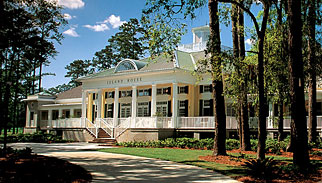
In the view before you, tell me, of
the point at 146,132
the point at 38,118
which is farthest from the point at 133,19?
the point at 146,132

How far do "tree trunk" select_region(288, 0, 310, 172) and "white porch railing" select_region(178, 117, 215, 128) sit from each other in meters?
13.3

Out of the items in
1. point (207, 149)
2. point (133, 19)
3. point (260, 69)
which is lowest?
point (207, 149)

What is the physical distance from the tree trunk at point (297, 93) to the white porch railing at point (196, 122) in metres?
13.3

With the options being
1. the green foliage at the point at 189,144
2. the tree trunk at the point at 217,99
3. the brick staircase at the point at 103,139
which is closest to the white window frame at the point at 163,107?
the brick staircase at the point at 103,139

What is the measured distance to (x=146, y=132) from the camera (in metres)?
25.3

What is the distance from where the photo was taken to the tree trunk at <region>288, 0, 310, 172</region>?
10.9m

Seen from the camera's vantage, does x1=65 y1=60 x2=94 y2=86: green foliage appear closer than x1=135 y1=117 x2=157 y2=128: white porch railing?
No

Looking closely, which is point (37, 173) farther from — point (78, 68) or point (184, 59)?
point (78, 68)

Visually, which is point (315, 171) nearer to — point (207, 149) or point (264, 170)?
point (264, 170)

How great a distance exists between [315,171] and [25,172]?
856 centimetres

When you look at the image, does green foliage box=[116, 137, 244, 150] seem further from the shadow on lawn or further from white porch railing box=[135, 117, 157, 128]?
the shadow on lawn

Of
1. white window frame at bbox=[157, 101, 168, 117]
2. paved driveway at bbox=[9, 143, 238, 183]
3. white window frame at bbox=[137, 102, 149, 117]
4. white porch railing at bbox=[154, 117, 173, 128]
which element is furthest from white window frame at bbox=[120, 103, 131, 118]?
paved driveway at bbox=[9, 143, 238, 183]

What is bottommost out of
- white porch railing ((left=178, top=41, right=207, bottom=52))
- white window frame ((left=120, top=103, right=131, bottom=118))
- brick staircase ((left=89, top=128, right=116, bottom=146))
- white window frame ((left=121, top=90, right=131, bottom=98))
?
brick staircase ((left=89, top=128, right=116, bottom=146))

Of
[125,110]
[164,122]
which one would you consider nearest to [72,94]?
[125,110]
